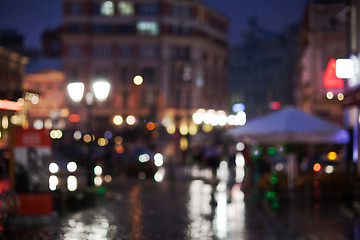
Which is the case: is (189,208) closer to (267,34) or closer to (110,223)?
(110,223)

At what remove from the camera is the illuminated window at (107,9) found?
80750 mm

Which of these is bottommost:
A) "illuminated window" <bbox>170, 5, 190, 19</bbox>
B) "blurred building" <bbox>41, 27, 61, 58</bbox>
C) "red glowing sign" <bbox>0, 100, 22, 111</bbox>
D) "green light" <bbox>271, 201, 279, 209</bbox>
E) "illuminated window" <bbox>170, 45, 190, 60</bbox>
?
"green light" <bbox>271, 201, 279, 209</bbox>

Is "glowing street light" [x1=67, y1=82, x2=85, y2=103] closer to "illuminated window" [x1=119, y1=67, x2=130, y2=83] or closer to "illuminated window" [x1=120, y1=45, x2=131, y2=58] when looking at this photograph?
"illuminated window" [x1=119, y1=67, x2=130, y2=83]

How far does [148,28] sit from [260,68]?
52.3 meters

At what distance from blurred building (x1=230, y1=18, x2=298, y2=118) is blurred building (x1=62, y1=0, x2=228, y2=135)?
25200mm

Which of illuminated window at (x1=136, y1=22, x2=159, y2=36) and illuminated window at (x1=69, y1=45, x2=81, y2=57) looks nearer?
illuminated window at (x1=69, y1=45, x2=81, y2=57)

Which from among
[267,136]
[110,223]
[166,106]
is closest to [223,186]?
[267,136]

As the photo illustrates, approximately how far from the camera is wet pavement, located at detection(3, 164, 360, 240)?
43.1 feet

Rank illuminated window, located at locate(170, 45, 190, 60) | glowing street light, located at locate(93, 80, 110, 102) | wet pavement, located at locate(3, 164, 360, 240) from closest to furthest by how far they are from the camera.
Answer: wet pavement, located at locate(3, 164, 360, 240) → glowing street light, located at locate(93, 80, 110, 102) → illuminated window, located at locate(170, 45, 190, 60)

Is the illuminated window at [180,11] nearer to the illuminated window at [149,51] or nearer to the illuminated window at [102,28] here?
the illuminated window at [149,51]

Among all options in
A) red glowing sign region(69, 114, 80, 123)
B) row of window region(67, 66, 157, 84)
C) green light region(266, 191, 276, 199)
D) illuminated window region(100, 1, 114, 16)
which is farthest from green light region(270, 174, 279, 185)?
illuminated window region(100, 1, 114, 16)

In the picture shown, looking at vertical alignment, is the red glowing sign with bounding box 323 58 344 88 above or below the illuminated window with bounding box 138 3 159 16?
below

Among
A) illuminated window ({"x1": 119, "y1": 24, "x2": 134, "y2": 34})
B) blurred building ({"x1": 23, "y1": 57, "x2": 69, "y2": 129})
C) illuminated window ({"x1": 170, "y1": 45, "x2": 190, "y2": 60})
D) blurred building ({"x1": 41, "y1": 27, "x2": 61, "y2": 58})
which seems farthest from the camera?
blurred building ({"x1": 41, "y1": 27, "x2": 61, "y2": 58})

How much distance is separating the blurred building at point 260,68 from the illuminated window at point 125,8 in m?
30.0
